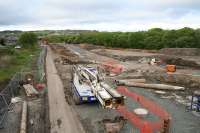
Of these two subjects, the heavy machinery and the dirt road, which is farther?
the dirt road

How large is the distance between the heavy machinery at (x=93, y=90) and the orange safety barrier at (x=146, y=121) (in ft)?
5.03

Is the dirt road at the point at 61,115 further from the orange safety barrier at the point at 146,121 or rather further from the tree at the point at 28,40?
the tree at the point at 28,40

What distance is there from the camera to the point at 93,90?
19297 mm

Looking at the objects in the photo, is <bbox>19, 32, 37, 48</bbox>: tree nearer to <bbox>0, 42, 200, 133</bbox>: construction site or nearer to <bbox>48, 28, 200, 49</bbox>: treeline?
<bbox>48, 28, 200, 49</bbox>: treeline

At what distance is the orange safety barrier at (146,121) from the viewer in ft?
54.5

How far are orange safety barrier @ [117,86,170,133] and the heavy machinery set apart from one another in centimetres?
153

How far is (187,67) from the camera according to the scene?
43.5 metres

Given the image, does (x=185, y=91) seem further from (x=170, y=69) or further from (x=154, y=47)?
(x=154, y=47)

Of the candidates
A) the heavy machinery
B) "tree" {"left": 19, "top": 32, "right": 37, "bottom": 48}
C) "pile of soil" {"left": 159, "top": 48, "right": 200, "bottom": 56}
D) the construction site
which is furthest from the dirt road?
"tree" {"left": 19, "top": 32, "right": 37, "bottom": 48}

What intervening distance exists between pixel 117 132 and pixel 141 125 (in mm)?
1883

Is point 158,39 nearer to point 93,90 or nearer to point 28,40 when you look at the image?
point 28,40

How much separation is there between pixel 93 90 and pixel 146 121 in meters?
3.49

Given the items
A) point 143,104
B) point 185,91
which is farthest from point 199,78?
point 143,104

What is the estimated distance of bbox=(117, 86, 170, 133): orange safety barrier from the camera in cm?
1662
